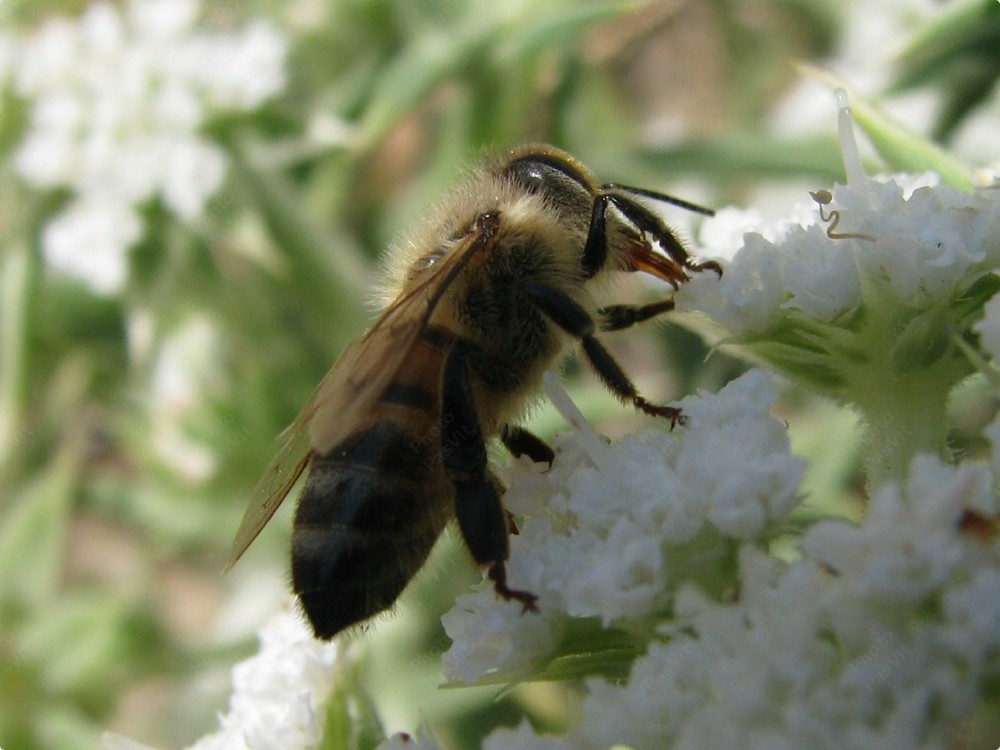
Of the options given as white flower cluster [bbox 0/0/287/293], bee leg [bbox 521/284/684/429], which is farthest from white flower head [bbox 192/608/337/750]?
white flower cluster [bbox 0/0/287/293]

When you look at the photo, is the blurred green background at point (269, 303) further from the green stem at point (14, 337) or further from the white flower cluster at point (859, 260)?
the white flower cluster at point (859, 260)

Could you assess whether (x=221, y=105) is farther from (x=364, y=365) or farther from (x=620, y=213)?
(x=364, y=365)

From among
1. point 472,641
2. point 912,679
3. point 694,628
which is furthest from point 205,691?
point 912,679

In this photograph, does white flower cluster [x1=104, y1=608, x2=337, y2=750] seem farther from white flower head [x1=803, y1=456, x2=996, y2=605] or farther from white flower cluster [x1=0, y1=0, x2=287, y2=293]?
white flower cluster [x1=0, y1=0, x2=287, y2=293]

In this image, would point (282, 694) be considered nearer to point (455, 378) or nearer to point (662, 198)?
point (455, 378)

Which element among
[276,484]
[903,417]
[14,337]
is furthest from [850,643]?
[14,337]

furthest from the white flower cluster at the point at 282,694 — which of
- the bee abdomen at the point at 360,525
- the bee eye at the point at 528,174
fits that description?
the bee eye at the point at 528,174
